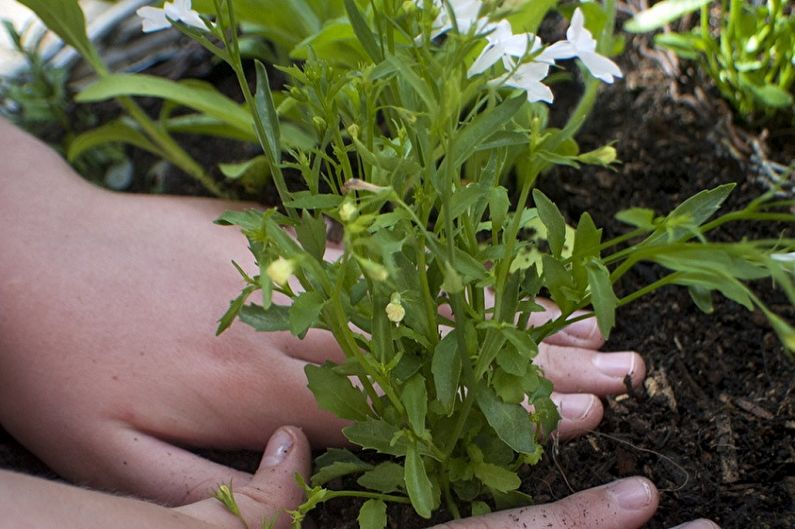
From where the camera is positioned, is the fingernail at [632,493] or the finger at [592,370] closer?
the fingernail at [632,493]

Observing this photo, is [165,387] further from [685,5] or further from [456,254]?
[685,5]

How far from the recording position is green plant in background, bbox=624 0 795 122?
1021mm

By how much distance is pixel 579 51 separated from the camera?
0.55 metres

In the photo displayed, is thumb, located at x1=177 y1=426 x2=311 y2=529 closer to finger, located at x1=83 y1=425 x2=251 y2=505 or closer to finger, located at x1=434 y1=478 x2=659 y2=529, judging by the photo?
finger, located at x1=83 y1=425 x2=251 y2=505

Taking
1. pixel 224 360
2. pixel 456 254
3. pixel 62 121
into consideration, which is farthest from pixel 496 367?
pixel 62 121

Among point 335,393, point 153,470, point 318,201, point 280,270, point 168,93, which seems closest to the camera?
Answer: point 280,270

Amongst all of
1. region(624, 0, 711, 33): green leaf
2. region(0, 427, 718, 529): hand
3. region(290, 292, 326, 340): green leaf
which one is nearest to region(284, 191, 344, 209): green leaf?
region(290, 292, 326, 340): green leaf

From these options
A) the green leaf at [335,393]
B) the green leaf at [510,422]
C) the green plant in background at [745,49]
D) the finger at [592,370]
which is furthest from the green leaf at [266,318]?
the green plant in background at [745,49]

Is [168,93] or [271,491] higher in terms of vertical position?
[168,93]

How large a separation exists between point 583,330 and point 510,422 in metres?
0.38

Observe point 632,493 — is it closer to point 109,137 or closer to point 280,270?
point 280,270

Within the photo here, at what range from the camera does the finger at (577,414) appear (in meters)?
0.81

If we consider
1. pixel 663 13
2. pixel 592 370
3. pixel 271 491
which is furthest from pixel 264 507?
pixel 663 13

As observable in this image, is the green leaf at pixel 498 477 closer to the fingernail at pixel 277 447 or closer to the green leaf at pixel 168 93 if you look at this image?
the fingernail at pixel 277 447
